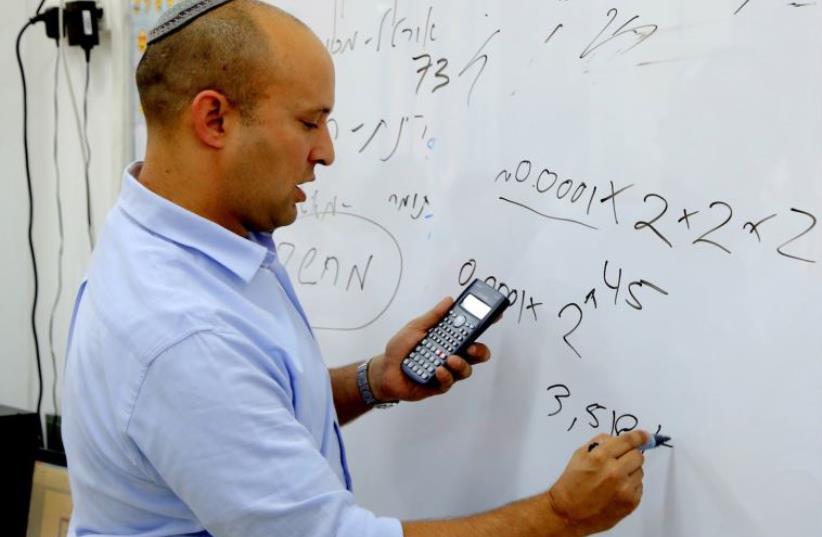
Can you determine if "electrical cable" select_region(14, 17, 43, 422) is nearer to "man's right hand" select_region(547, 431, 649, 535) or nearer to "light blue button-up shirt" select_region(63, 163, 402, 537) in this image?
"light blue button-up shirt" select_region(63, 163, 402, 537)

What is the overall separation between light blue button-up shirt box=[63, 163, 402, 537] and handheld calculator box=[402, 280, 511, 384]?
0.42 ft

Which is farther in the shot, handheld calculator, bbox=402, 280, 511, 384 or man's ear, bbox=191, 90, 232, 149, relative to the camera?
handheld calculator, bbox=402, 280, 511, 384

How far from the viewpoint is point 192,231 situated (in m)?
0.78

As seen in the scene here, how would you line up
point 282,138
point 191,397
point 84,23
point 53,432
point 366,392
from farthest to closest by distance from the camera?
point 53,432
point 84,23
point 366,392
point 282,138
point 191,397

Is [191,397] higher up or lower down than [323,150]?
lower down

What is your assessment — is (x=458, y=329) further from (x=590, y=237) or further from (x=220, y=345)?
(x=220, y=345)

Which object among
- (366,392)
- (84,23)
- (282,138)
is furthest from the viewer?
(84,23)

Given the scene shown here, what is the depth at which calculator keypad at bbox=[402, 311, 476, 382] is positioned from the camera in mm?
917

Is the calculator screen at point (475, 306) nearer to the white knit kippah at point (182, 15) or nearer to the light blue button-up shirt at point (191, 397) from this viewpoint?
the light blue button-up shirt at point (191, 397)

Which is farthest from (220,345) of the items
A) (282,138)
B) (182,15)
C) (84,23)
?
(84,23)

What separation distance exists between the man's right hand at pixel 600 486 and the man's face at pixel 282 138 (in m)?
0.36

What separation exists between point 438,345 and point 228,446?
302mm

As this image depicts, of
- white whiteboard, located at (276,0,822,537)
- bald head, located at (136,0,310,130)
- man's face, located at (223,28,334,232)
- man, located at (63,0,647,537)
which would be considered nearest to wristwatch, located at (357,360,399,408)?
white whiteboard, located at (276,0,822,537)

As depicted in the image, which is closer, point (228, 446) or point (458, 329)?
point (228, 446)
